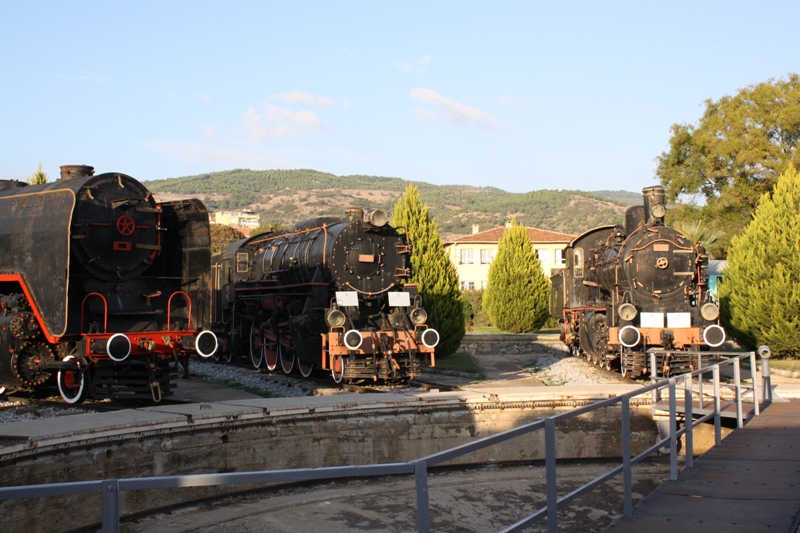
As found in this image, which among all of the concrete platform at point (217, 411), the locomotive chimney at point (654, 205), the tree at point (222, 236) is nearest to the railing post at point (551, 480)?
the concrete platform at point (217, 411)

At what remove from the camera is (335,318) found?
50.7ft

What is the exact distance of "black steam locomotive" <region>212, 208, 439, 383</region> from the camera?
608 inches

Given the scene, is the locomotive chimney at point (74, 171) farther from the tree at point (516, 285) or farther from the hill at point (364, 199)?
the hill at point (364, 199)

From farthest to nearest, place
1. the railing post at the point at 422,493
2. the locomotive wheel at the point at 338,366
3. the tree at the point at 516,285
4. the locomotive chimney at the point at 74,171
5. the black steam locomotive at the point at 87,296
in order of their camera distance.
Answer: the tree at the point at 516,285
the locomotive wheel at the point at 338,366
the locomotive chimney at the point at 74,171
the black steam locomotive at the point at 87,296
the railing post at the point at 422,493

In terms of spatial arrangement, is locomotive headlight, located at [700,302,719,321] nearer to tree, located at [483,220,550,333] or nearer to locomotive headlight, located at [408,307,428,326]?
locomotive headlight, located at [408,307,428,326]

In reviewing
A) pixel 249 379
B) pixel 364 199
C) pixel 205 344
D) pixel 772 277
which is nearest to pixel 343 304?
pixel 249 379

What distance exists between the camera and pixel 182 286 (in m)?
13.9

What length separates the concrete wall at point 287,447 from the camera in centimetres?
752

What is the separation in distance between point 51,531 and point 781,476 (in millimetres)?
6661

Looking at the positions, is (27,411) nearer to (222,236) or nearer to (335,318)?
(335,318)

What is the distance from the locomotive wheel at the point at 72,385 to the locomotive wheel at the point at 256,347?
23.2 feet

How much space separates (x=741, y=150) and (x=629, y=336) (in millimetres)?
26951

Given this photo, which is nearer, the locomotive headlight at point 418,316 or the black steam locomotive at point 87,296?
the black steam locomotive at point 87,296

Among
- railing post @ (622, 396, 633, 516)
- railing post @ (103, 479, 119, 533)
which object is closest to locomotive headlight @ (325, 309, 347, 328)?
railing post @ (622, 396, 633, 516)
